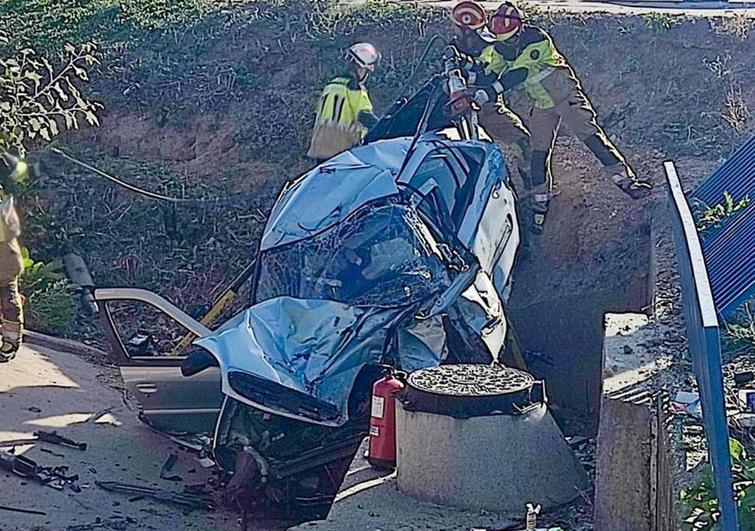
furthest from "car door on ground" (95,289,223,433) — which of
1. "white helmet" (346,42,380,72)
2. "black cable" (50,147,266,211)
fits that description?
"black cable" (50,147,266,211)

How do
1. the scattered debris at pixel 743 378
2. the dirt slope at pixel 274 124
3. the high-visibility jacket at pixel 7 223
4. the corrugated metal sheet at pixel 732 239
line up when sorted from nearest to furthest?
the scattered debris at pixel 743 378, the corrugated metal sheet at pixel 732 239, the high-visibility jacket at pixel 7 223, the dirt slope at pixel 274 124

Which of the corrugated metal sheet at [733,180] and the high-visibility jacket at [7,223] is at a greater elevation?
the corrugated metal sheet at [733,180]

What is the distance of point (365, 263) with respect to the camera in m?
7.57

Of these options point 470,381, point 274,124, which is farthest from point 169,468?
point 274,124

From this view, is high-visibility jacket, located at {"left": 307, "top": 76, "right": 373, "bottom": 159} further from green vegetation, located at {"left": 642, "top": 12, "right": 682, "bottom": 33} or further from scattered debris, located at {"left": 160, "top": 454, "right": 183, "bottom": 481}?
green vegetation, located at {"left": 642, "top": 12, "right": 682, "bottom": 33}

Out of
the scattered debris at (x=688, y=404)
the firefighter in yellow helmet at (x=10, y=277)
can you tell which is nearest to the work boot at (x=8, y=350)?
the firefighter in yellow helmet at (x=10, y=277)

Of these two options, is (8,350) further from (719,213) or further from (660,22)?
(660,22)

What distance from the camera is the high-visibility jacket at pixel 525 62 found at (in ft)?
34.0

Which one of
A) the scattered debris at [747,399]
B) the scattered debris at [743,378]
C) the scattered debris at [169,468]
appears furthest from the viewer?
Answer: the scattered debris at [169,468]

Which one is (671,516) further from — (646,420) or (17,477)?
(17,477)

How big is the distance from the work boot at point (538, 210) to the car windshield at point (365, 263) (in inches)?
108

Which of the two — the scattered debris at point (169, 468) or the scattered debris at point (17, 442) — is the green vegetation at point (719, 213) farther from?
the scattered debris at point (17, 442)

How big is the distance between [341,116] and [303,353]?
3594 millimetres

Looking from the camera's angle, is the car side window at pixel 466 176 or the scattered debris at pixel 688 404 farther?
the car side window at pixel 466 176
